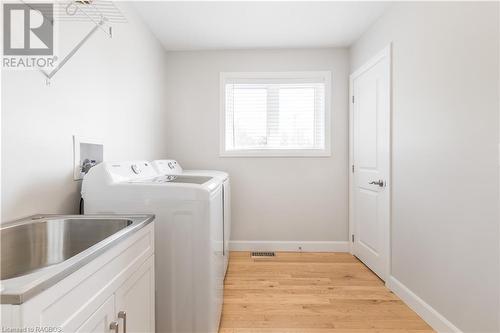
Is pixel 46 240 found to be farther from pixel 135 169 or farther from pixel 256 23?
pixel 256 23

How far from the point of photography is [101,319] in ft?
2.81

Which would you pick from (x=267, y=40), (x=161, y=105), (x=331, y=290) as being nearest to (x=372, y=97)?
(x=267, y=40)

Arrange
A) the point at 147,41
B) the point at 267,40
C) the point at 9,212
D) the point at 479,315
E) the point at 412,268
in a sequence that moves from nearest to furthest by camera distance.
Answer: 1. the point at 9,212
2. the point at 479,315
3. the point at 412,268
4. the point at 147,41
5. the point at 267,40

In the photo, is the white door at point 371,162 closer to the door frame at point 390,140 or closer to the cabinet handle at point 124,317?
the door frame at point 390,140

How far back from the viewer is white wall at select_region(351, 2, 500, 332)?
1420 millimetres

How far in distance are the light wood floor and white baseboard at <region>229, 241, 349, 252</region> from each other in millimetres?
267

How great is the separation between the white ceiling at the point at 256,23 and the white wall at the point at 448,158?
0.48 metres

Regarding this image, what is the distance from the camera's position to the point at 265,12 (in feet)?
7.94

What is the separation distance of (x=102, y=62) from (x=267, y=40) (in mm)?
1806

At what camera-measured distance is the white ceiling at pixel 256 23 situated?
2.34 meters

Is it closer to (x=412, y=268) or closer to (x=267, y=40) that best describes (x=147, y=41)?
(x=267, y=40)

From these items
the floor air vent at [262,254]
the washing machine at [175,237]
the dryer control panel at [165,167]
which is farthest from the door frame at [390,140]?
the dryer control panel at [165,167]

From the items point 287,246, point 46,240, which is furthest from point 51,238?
point 287,246

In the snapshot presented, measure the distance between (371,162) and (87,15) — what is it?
262cm
